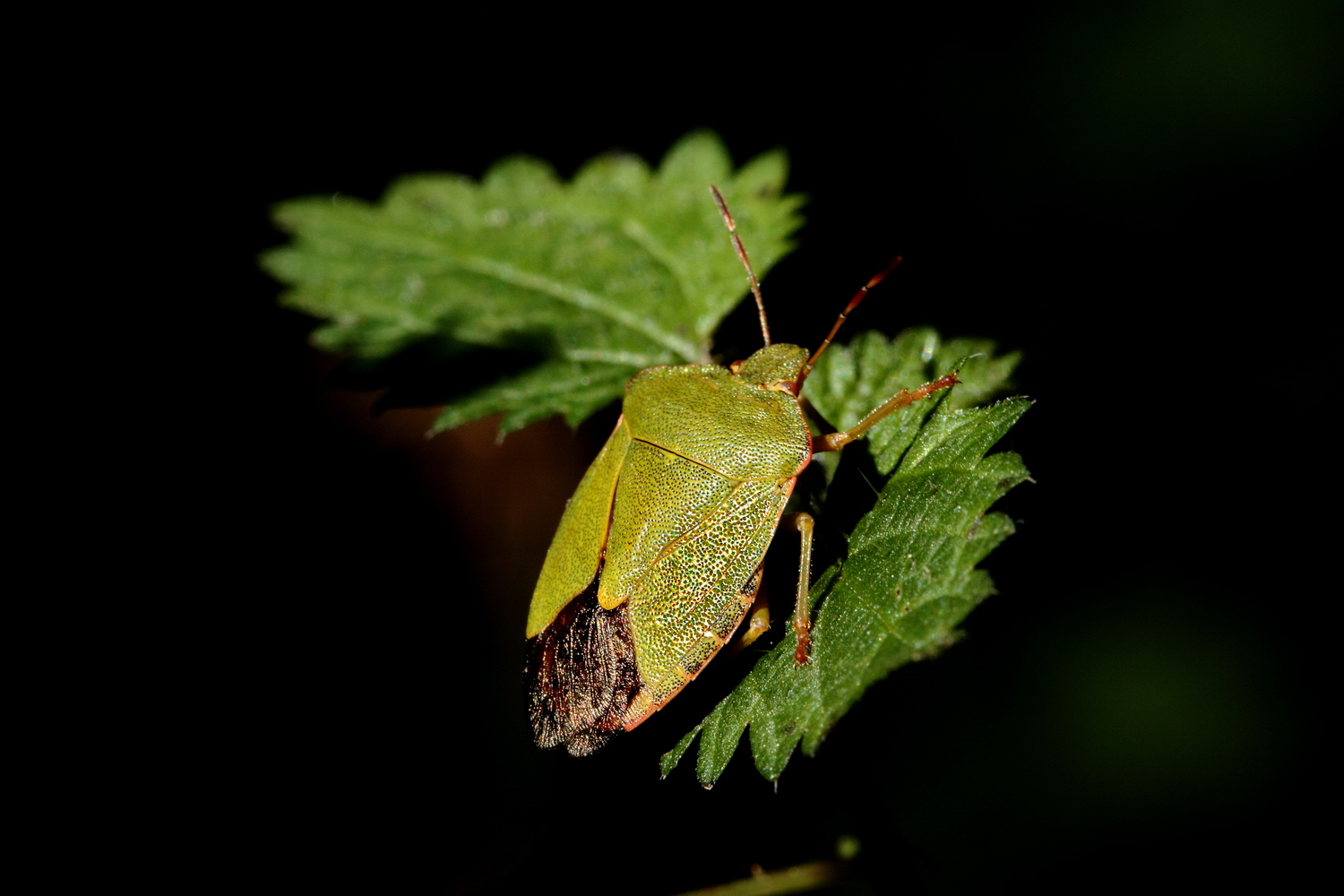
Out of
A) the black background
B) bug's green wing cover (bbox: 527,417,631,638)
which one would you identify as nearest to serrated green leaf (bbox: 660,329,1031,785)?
the black background

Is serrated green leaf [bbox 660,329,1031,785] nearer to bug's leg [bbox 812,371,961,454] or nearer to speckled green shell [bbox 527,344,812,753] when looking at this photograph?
bug's leg [bbox 812,371,961,454]

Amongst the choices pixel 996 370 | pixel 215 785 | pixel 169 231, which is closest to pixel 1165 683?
pixel 996 370

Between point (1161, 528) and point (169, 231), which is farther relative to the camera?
point (169, 231)

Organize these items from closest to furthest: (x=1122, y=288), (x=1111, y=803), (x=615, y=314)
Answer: (x=615, y=314) < (x=1111, y=803) < (x=1122, y=288)

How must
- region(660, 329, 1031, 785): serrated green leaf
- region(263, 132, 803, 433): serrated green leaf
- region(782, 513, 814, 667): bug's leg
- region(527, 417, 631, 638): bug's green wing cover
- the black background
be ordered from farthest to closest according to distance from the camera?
the black background
region(263, 132, 803, 433): serrated green leaf
region(527, 417, 631, 638): bug's green wing cover
region(782, 513, 814, 667): bug's leg
region(660, 329, 1031, 785): serrated green leaf

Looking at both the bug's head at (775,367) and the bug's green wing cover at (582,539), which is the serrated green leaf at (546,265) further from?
the bug's head at (775,367)

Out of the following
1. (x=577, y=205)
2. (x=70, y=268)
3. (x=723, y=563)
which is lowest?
(x=723, y=563)

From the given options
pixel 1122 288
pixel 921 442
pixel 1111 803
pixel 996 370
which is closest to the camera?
pixel 921 442

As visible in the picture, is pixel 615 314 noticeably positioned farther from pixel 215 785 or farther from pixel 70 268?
pixel 70 268

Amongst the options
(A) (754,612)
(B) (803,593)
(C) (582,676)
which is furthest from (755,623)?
(C) (582,676)
